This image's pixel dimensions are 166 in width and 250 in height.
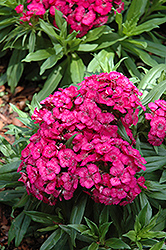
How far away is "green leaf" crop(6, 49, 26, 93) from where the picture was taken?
11.4ft

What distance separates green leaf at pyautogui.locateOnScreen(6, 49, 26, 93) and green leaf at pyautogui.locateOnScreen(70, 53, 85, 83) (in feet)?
2.27

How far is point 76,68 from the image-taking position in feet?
10.3

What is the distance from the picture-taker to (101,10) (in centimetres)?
290

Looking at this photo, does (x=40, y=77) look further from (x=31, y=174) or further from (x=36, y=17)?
(x=31, y=174)

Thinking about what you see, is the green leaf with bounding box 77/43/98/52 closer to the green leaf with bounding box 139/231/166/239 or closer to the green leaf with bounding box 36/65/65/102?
the green leaf with bounding box 36/65/65/102

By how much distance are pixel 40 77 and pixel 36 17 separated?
2.63 ft

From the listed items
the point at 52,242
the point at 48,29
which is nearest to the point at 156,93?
the point at 48,29

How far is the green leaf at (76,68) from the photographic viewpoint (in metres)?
3.09

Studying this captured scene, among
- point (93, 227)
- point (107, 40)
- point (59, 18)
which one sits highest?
point (59, 18)

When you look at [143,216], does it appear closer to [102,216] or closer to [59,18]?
[102,216]

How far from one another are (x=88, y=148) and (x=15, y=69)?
205cm

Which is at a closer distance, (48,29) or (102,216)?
(102,216)

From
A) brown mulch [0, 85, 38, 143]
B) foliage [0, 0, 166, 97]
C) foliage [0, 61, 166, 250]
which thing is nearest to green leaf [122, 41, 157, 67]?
foliage [0, 0, 166, 97]

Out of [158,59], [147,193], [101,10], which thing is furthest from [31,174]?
[158,59]
